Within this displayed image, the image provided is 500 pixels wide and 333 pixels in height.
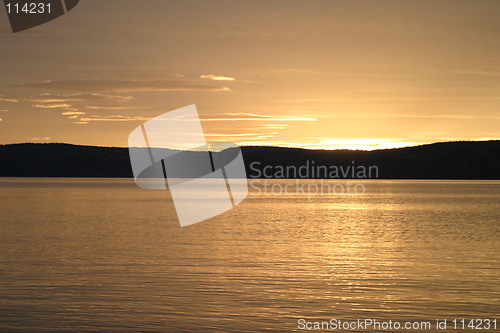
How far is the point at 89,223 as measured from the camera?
36.7 m

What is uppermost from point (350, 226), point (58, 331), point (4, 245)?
point (58, 331)

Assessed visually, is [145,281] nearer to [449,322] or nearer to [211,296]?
[211,296]

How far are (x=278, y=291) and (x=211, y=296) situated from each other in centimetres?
177

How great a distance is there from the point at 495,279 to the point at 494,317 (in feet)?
15.0

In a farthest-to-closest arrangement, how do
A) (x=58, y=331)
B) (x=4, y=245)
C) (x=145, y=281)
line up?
(x=4, y=245), (x=145, y=281), (x=58, y=331)

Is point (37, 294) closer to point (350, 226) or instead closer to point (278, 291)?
point (278, 291)

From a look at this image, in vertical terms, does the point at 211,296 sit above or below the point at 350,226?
above

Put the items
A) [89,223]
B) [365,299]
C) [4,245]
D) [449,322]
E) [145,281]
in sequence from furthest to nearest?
[89,223] → [4,245] → [145,281] → [365,299] → [449,322]

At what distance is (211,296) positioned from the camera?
48.0 feet

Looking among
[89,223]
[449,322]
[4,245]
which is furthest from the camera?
[89,223]

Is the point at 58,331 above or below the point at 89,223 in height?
above

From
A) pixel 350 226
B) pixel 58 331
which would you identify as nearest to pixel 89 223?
pixel 350 226

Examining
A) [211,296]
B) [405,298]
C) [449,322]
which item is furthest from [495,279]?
[211,296]

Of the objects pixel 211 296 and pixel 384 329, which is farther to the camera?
pixel 211 296
